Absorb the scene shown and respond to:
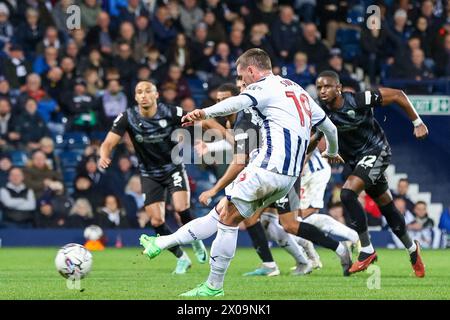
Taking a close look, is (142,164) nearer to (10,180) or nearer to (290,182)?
(290,182)

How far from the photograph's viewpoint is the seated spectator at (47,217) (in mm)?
19531

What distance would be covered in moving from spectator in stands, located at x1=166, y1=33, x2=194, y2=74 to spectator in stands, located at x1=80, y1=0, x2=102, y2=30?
1818mm

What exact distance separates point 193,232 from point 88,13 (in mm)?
12424

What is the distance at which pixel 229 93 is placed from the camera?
12.9m

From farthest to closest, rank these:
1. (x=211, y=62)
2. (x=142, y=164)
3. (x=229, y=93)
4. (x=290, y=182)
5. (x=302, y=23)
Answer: (x=302, y=23) → (x=211, y=62) → (x=142, y=164) → (x=229, y=93) → (x=290, y=182)

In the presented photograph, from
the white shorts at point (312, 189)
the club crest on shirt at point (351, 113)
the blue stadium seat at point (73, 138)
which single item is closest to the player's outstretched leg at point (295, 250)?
the white shorts at point (312, 189)

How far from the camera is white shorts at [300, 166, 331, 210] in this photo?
1470 centimetres

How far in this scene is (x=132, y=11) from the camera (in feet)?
72.9

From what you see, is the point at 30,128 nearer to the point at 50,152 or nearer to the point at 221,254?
the point at 50,152

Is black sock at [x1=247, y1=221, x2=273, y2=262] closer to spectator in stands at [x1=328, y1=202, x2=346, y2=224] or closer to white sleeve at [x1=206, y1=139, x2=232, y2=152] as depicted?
white sleeve at [x1=206, y1=139, x2=232, y2=152]

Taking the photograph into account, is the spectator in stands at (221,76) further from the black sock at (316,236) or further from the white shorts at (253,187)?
the white shorts at (253,187)

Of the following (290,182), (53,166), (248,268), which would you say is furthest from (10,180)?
(290,182)

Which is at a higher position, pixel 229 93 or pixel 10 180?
pixel 229 93
